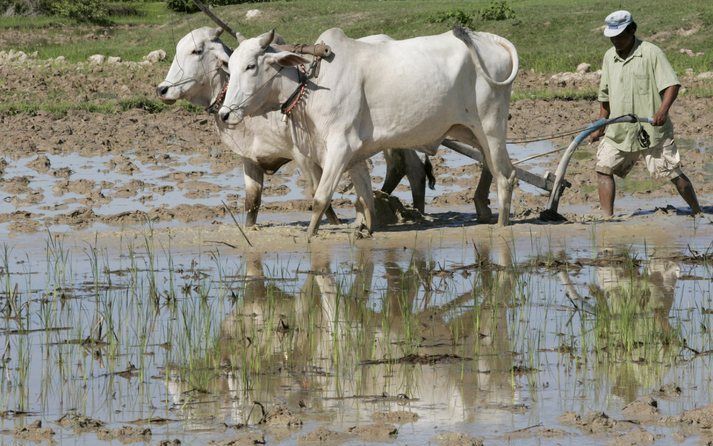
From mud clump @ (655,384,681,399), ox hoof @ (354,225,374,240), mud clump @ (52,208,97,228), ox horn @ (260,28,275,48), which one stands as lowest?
mud clump @ (655,384,681,399)

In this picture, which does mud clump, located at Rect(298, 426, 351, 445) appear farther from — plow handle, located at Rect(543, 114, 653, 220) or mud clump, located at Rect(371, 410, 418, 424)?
plow handle, located at Rect(543, 114, 653, 220)

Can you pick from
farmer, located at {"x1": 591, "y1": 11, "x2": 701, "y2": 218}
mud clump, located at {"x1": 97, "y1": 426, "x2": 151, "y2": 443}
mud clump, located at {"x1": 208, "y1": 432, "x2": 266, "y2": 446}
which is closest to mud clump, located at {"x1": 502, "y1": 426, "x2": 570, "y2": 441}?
mud clump, located at {"x1": 208, "y1": 432, "x2": 266, "y2": 446}

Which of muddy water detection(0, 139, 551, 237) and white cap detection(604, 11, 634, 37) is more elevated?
white cap detection(604, 11, 634, 37)

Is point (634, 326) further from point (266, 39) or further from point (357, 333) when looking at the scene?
point (266, 39)

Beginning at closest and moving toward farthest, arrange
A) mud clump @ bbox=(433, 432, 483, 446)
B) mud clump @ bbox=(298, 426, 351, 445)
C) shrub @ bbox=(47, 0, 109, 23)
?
mud clump @ bbox=(433, 432, 483, 446), mud clump @ bbox=(298, 426, 351, 445), shrub @ bbox=(47, 0, 109, 23)

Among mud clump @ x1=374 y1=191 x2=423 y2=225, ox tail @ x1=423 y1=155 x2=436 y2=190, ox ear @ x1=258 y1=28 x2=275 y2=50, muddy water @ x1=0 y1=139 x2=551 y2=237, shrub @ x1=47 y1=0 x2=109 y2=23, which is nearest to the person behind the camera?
ox ear @ x1=258 y1=28 x2=275 y2=50

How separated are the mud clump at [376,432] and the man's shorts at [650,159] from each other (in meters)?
5.47

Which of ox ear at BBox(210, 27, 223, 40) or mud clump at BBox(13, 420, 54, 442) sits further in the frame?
ox ear at BBox(210, 27, 223, 40)

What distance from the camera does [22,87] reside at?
21359mm

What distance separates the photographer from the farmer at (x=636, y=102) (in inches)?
378

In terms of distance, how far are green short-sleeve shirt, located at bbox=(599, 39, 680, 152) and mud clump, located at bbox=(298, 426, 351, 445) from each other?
5.54 meters

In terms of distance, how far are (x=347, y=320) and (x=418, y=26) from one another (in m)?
23.2

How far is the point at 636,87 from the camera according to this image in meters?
9.77

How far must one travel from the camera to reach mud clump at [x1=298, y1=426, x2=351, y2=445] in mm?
4809
